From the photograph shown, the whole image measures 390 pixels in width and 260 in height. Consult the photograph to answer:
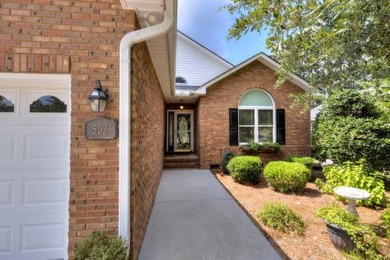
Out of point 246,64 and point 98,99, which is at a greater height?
point 246,64

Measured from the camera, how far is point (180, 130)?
11031mm

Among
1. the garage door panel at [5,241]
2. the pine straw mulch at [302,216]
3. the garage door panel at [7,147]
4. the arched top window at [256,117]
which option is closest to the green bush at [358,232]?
the pine straw mulch at [302,216]

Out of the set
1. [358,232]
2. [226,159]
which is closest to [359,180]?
[358,232]

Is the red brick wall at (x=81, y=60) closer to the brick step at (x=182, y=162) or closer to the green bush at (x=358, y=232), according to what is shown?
the green bush at (x=358, y=232)

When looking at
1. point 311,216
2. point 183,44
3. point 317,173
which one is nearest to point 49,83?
point 311,216

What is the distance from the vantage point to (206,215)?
402cm

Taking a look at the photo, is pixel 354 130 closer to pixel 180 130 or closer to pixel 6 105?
pixel 6 105

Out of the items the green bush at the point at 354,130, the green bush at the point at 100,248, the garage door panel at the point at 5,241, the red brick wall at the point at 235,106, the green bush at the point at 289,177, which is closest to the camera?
the green bush at the point at 100,248

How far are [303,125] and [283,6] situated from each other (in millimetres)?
7660

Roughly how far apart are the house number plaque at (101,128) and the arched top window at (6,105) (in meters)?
1.06

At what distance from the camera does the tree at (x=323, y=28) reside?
82.6 inches

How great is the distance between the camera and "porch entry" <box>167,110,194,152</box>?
10.9 meters

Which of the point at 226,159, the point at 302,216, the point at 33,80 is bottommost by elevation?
the point at 302,216

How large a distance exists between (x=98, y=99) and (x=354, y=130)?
625 centimetres
